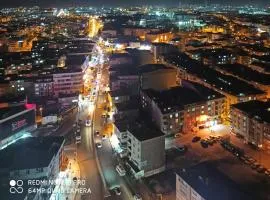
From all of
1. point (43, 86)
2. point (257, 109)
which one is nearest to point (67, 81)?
point (43, 86)

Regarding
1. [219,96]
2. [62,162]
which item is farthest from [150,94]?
[62,162]

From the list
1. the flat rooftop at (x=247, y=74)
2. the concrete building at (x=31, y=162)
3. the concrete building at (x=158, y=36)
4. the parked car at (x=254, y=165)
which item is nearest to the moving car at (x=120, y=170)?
the concrete building at (x=31, y=162)

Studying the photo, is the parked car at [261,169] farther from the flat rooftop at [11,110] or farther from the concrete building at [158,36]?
the concrete building at [158,36]

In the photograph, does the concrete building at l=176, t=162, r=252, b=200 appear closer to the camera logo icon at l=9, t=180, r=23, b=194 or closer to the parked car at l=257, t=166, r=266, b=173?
the parked car at l=257, t=166, r=266, b=173

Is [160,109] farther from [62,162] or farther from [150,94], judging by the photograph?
[62,162]

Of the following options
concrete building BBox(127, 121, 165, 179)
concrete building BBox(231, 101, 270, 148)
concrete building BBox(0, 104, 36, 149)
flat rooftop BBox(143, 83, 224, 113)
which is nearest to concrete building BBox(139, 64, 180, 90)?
flat rooftop BBox(143, 83, 224, 113)

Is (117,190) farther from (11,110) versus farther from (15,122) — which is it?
(11,110)
